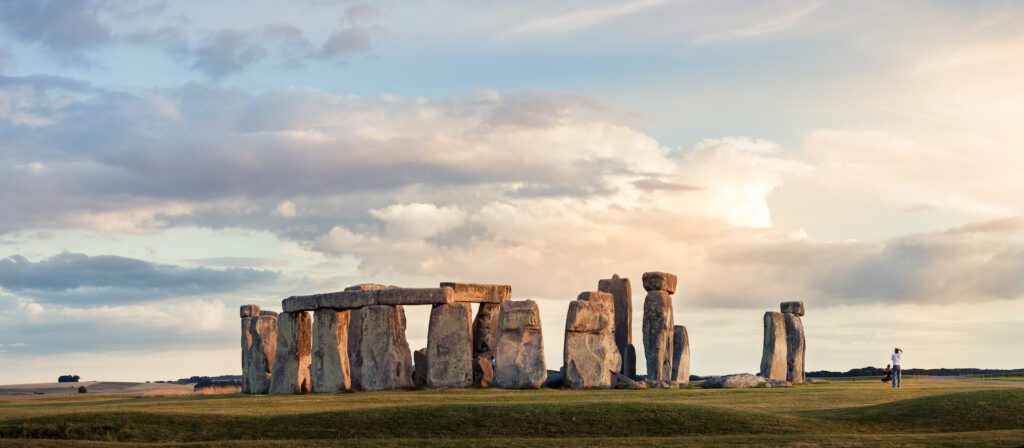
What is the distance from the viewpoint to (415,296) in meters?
40.4

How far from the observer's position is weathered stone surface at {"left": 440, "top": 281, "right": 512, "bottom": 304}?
41594 mm

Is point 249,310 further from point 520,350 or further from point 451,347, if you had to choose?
point 520,350

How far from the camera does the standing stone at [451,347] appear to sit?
40406mm

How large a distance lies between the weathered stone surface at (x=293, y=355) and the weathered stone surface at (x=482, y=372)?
222 inches

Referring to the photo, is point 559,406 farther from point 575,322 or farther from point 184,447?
point 575,322

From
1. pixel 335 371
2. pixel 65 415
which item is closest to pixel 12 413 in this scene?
pixel 65 415

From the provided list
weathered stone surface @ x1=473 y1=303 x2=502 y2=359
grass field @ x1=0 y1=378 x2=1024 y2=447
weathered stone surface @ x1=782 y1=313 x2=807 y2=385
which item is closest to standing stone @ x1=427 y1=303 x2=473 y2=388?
weathered stone surface @ x1=473 y1=303 x2=502 y2=359

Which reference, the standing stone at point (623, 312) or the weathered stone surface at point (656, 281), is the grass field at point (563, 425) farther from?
the standing stone at point (623, 312)

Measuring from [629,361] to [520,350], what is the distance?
408 inches

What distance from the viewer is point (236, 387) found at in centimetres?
5300

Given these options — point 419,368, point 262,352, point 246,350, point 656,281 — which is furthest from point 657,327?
point 246,350

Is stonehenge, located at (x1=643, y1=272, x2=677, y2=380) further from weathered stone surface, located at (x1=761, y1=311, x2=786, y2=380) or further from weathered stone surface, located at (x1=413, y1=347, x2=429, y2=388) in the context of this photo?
weathered stone surface, located at (x1=413, y1=347, x2=429, y2=388)

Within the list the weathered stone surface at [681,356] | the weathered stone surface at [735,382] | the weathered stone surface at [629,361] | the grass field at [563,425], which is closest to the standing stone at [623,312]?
the weathered stone surface at [629,361]

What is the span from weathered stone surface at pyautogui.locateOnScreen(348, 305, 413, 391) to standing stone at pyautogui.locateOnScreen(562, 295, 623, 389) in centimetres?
523
